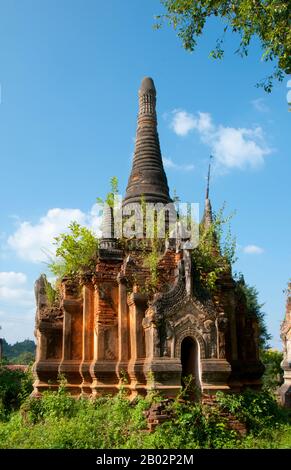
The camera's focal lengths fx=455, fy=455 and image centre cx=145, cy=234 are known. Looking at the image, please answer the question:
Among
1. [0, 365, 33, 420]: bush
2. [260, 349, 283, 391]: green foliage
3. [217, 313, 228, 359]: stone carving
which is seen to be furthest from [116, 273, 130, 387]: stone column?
[260, 349, 283, 391]: green foliage

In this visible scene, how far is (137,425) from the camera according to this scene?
27.9 ft

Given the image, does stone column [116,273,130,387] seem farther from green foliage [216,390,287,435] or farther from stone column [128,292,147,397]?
green foliage [216,390,287,435]

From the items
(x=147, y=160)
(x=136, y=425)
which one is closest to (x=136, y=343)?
(x=136, y=425)

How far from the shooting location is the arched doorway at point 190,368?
958 centimetres

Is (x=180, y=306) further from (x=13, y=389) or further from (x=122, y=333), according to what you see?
(x=13, y=389)

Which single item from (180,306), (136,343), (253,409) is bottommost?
(253,409)

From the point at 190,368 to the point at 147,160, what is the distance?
8.24 m

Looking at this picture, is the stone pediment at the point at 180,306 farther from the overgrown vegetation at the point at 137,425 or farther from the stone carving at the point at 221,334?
the overgrown vegetation at the point at 137,425

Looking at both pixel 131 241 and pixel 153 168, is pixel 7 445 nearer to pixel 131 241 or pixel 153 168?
pixel 131 241

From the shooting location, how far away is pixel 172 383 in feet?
30.0

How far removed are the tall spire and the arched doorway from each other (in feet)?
19.8

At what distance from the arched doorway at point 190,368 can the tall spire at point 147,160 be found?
6.03m

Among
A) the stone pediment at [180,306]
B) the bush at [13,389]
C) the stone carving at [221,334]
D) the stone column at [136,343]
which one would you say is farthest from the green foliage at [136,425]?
the bush at [13,389]

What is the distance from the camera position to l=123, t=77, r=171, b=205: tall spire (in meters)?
15.4
